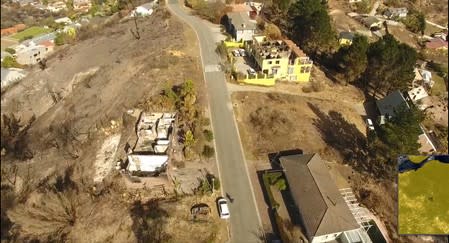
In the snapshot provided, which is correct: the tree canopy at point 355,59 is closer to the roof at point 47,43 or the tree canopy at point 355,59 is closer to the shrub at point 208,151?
the shrub at point 208,151

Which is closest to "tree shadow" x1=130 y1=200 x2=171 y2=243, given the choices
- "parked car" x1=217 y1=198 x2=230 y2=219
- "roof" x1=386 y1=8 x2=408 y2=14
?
"parked car" x1=217 y1=198 x2=230 y2=219

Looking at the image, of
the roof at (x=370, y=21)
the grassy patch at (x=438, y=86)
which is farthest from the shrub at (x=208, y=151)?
the roof at (x=370, y=21)

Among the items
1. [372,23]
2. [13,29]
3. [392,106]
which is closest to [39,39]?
[13,29]

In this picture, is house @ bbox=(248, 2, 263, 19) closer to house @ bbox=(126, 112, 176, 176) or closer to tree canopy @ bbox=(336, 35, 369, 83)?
tree canopy @ bbox=(336, 35, 369, 83)

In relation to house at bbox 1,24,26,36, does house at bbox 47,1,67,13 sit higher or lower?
lower

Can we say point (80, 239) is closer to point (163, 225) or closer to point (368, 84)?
point (163, 225)

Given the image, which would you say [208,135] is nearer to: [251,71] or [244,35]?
[251,71]

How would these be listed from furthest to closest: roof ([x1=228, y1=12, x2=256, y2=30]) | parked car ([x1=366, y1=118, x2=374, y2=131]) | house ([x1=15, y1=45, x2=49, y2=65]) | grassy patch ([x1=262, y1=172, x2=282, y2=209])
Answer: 1. roof ([x1=228, y1=12, x2=256, y2=30])
2. parked car ([x1=366, y1=118, x2=374, y2=131])
3. grassy patch ([x1=262, y1=172, x2=282, y2=209])
4. house ([x1=15, y1=45, x2=49, y2=65])
